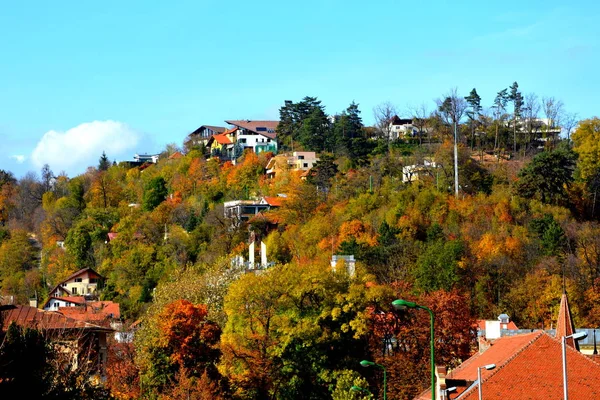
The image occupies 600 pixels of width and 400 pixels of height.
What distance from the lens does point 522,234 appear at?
85.2m

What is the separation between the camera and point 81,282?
115125mm

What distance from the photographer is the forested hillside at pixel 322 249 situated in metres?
55.7

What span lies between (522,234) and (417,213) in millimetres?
9272

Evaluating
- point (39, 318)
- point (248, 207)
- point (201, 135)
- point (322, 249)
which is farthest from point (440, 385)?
point (201, 135)

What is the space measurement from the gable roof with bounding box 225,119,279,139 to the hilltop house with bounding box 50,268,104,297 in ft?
120

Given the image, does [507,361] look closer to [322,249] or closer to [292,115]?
[322,249]

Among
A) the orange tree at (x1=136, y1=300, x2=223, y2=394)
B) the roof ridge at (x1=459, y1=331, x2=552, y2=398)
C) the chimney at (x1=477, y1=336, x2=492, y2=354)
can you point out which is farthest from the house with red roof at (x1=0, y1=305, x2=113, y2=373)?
the roof ridge at (x1=459, y1=331, x2=552, y2=398)

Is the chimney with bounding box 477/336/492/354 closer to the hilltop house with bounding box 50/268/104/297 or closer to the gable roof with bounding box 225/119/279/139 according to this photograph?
the hilltop house with bounding box 50/268/104/297

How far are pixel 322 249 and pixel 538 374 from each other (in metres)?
54.2

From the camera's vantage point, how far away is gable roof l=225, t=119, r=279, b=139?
476 feet

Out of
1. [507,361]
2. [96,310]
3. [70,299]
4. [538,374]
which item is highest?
[507,361]

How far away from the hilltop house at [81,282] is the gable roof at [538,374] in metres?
80.3

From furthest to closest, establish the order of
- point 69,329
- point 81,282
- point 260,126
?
point 260,126 → point 81,282 → point 69,329

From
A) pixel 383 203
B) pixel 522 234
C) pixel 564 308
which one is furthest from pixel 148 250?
pixel 564 308
